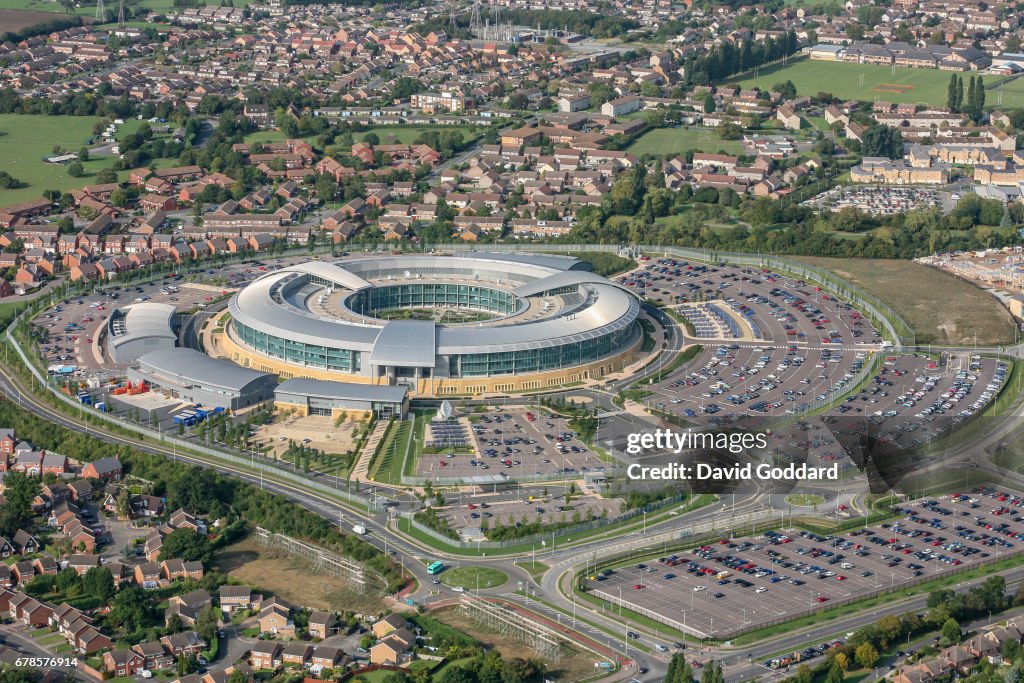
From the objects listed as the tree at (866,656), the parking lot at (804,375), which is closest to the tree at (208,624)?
the tree at (866,656)

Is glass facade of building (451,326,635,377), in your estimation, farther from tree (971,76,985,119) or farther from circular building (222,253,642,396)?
tree (971,76,985,119)

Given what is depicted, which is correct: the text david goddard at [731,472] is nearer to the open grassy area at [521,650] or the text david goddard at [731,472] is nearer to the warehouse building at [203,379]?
the open grassy area at [521,650]

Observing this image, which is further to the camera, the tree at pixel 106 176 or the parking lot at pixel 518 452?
the tree at pixel 106 176

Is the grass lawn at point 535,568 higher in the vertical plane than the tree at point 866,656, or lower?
lower

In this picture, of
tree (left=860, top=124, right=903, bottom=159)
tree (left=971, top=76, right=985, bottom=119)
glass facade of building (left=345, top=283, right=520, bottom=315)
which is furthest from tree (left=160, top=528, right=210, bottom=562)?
tree (left=971, top=76, right=985, bottom=119)

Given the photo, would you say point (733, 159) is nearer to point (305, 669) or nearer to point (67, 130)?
point (67, 130)

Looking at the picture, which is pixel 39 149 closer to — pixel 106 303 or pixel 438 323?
pixel 106 303
